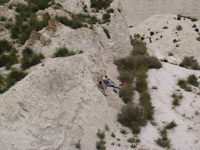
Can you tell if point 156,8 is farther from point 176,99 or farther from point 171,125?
point 171,125

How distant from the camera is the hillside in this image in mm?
4473

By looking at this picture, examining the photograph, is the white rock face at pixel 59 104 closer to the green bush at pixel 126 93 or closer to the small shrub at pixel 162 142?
the green bush at pixel 126 93

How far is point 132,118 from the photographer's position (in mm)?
6527

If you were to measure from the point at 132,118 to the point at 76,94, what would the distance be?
260 cm

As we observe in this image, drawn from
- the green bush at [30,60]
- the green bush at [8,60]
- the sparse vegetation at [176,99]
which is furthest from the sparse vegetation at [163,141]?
the green bush at [8,60]

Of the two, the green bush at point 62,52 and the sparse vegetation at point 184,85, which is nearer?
the green bush at point 62,52

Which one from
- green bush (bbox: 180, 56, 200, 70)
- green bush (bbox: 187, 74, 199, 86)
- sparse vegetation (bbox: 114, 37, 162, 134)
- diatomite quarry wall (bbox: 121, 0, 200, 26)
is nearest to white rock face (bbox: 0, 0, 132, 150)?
sparse vegetation (bbox: 114, 37, 162, 134)

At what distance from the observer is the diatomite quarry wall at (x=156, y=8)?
23672mm

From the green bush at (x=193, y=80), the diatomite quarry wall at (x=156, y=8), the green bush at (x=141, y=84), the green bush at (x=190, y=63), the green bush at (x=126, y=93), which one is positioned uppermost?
the diatomite quarry wall at (x=156, y=8)

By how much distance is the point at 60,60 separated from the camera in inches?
255

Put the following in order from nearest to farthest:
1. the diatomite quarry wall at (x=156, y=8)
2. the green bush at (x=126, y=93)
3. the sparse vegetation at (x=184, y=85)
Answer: the green bush at (x=126, y=93) → the sparse vegetation at (x=184, y=85) → the diatomite quarry wall at (x=156, y=8)

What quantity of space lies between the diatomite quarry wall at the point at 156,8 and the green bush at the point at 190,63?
543 inches

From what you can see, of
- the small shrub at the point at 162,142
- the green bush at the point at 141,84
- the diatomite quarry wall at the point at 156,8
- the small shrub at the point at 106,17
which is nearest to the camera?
the small shrub at the point at 162,142

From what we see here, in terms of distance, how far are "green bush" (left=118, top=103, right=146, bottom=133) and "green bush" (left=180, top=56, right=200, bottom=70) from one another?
835 cm
